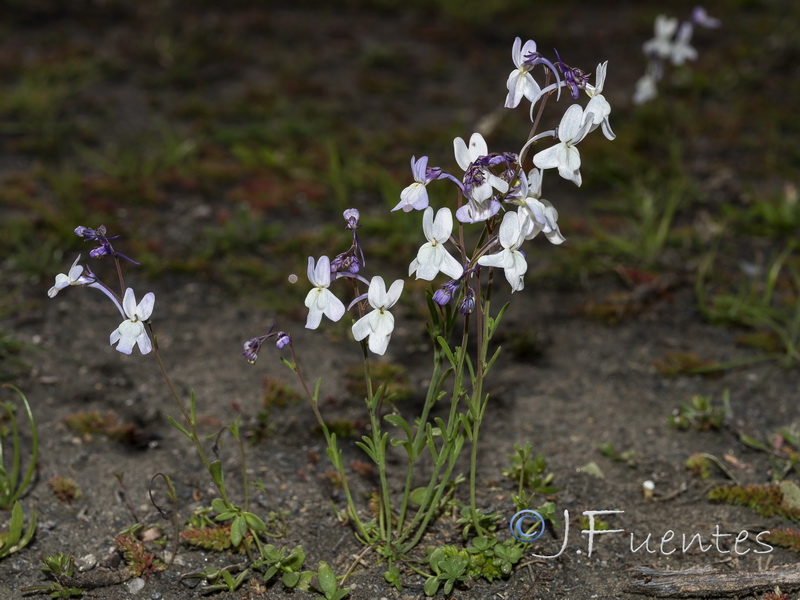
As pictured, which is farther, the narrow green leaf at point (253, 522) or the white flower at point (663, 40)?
the white flower at point (663, 40)

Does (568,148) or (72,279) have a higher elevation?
(568,148)

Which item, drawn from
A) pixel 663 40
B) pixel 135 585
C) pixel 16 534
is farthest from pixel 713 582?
pixel 663 40

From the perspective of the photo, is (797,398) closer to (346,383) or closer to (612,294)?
(612,294)

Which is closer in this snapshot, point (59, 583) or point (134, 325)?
point (134, 325)

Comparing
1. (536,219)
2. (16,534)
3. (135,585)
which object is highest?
(536,219)

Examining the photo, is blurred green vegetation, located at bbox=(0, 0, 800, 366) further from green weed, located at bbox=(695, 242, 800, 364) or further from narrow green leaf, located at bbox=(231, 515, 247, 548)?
narrow green leaf, located at bbox=(231, 515, 247, 548)

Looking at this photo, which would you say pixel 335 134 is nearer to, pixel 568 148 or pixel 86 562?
pixel 86 562

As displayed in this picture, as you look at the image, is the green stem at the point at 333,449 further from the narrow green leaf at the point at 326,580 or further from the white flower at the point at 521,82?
the white flower at the point at 521,82

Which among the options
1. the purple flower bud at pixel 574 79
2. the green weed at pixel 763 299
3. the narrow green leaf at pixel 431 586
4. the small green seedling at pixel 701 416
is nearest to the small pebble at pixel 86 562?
the narrow green leaf at pixel 431 586
